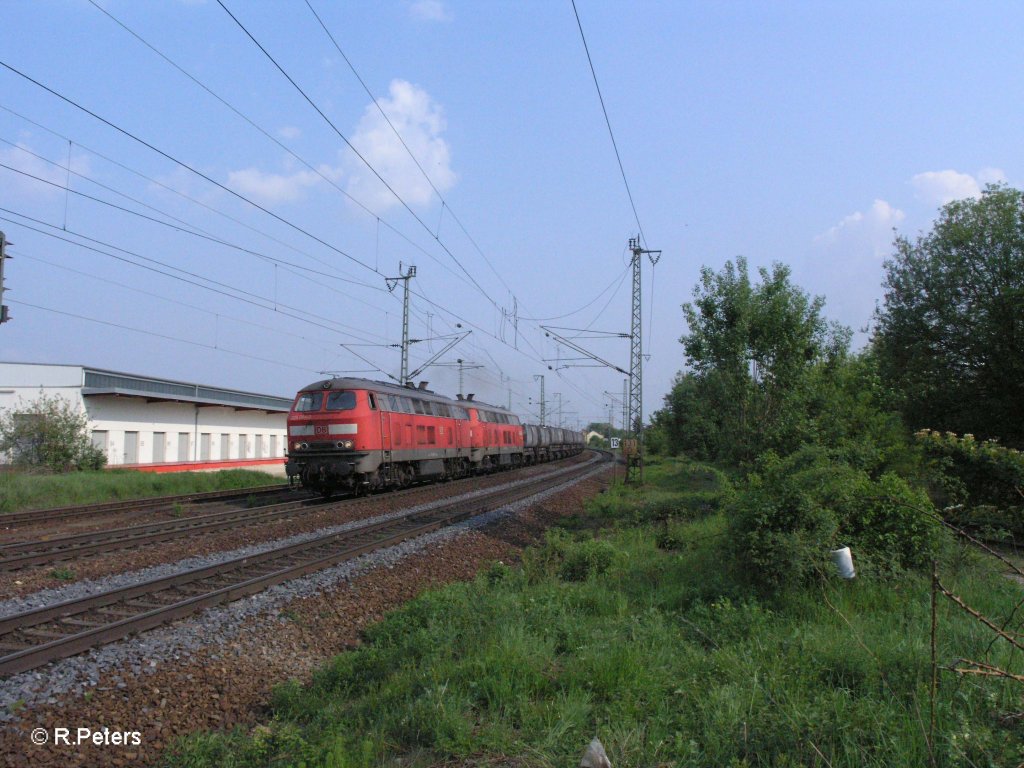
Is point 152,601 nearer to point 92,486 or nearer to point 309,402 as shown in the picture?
point 309,402

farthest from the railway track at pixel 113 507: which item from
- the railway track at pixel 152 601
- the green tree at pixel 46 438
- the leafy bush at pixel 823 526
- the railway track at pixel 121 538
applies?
the leafy bush at pixel 823 526

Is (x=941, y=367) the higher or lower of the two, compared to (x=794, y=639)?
higher

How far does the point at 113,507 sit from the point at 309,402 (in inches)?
226

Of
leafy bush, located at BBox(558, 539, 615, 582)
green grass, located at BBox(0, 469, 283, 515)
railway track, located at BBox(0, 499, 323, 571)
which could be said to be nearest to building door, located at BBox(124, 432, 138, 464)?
green grass, located at BBox(0, 469, 283, 515)

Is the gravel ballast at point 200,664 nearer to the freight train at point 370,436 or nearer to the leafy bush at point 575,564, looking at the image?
the leafy bush at point 575,564

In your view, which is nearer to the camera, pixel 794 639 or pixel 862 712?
pixel 862 712

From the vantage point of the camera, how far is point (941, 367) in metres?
20.3

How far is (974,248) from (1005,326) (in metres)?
3.72

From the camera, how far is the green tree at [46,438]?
89.0ft

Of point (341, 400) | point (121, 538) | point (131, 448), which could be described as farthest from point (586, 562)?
point (131, 448)

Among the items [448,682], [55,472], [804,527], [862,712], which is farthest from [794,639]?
[55,472]

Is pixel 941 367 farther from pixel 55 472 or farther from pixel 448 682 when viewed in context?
pixel 55 472

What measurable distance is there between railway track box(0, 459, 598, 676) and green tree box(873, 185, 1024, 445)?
1480 cm

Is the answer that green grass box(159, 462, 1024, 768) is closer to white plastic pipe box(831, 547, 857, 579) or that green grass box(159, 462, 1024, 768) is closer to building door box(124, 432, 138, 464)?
white plastic pipe box(831, 547, 857, 579)
